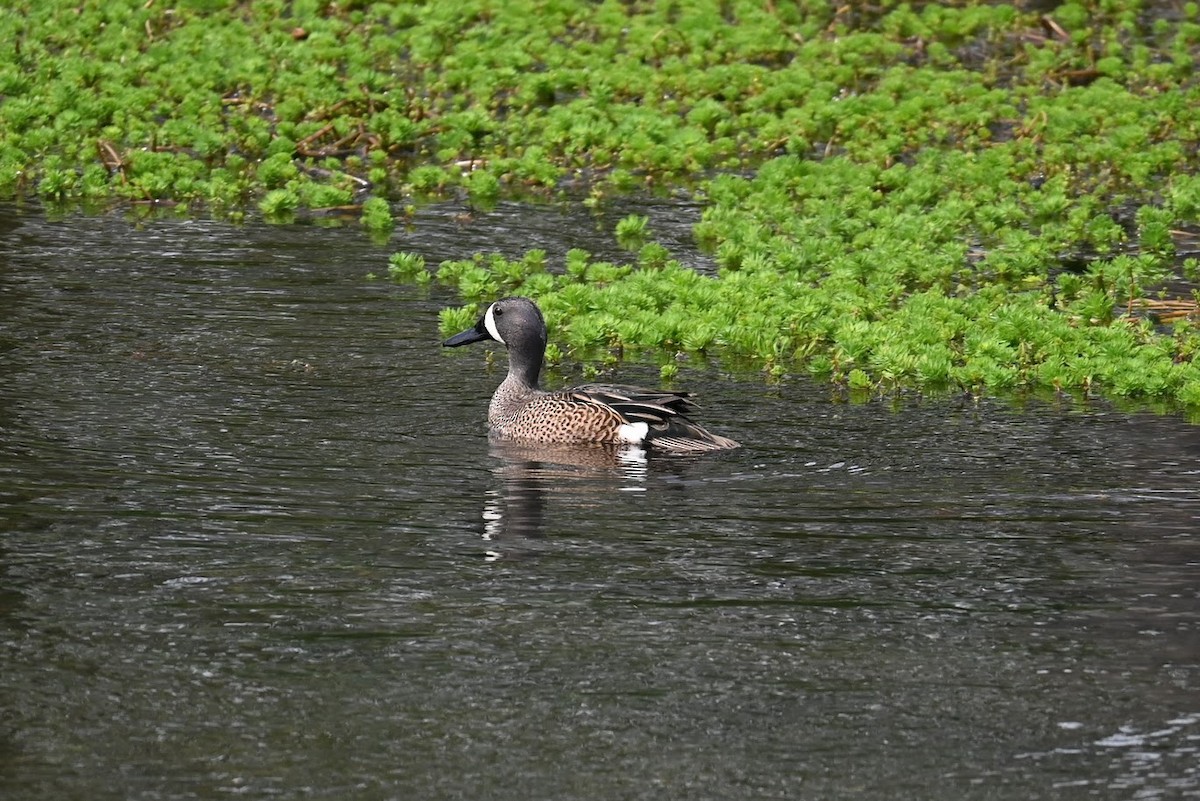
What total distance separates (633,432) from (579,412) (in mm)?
345

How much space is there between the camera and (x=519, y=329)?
11.9 metres

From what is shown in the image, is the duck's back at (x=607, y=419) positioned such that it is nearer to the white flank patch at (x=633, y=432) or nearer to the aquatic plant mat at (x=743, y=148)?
the white flank patch at (x=633, y=432)

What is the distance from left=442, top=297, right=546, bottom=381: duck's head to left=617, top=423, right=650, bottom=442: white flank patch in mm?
1013

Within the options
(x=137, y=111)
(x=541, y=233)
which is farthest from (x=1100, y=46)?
(x=137, y=111)

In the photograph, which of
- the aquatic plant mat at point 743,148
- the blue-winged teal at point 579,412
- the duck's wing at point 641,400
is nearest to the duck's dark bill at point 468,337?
the blue-winged teal at point 579,412

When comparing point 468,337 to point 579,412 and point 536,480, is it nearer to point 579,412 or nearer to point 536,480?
point 579,412

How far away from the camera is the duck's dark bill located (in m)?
12.1

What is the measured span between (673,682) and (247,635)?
1669 mm

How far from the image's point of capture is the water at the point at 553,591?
708 centimetres

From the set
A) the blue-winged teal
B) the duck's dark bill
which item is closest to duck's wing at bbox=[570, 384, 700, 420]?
the blue-winged teal

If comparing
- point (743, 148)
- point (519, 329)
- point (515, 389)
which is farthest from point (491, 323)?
point (743, 148)

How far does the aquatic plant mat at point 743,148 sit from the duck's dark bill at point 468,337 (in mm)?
1075

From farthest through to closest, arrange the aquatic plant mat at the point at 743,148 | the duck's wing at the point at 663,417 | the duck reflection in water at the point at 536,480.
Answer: the aquatic plant mat at the point at 743,148
the duck's wing at the point at 663,417
the duck reflection in water at the point at 536,480

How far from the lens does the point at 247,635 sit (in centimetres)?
806
